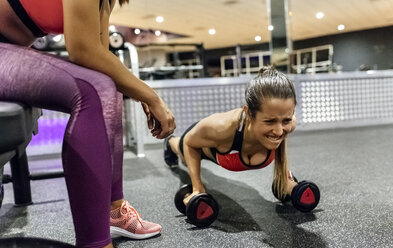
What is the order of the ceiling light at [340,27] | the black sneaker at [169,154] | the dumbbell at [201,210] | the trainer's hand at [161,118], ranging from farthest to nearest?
the ceiling light at [340,27]
the black sneaker at [169,154]
the dumbbell at [201,210]
the trainer's hand at [161,118]

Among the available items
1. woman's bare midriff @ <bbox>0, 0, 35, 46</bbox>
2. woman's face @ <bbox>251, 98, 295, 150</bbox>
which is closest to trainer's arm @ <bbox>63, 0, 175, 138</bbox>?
woman's bare midriff @ <bbox>0, 0, 35, 46</bbox>

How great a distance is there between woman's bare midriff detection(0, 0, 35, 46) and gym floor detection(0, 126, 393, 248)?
0.70 m

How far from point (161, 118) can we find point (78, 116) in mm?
233

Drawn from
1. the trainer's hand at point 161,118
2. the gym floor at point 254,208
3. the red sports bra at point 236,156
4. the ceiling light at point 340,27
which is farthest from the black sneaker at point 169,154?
the ceiling light at point 340,27

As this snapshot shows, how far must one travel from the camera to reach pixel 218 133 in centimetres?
136

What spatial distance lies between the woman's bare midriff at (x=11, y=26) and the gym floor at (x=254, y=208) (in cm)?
70

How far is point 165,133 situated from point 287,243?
20.9 inches

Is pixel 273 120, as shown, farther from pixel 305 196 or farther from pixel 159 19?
pixel 159 19

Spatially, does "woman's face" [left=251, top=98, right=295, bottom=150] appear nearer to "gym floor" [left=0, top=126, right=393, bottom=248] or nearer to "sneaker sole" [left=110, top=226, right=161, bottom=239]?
"gym floor" [left=0, top=126, right=393, bottom=248]

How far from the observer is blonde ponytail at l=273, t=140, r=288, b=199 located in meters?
1.32

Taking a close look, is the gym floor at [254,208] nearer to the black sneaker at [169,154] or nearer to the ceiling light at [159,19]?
the black sneaker at [169,154]

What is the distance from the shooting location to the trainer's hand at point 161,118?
857 millimetres

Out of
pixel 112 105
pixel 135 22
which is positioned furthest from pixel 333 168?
pixel 135 22

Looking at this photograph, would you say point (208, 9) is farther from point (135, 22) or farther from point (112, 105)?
point (112, 105)
